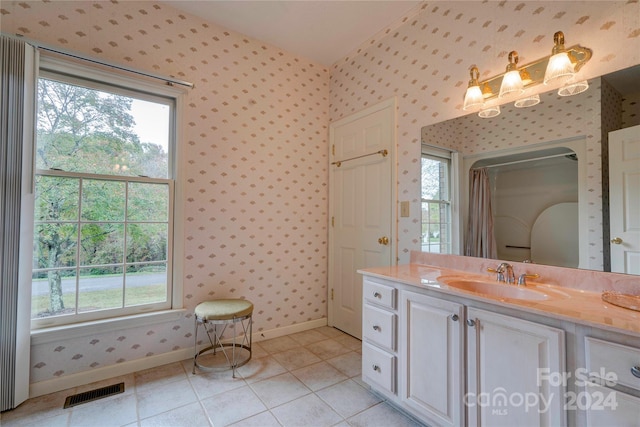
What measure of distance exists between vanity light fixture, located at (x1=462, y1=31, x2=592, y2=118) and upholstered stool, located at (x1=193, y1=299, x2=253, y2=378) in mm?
2134

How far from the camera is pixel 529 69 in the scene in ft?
5.27

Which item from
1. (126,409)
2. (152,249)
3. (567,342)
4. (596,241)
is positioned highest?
(596,241)

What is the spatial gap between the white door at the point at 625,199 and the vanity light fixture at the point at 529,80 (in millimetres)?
333

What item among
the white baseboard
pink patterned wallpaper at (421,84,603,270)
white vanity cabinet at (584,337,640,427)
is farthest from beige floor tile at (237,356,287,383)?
pink patterned wallpaper at (421,84,603,270)

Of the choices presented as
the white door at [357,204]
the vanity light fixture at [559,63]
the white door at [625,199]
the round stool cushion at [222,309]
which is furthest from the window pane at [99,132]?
the white door at [625,199]

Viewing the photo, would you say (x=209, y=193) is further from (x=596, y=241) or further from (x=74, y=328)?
(x=596, y=241)

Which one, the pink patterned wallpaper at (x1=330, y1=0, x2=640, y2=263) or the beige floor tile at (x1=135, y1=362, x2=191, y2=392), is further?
the beige floor tile at (x1=135, y1=362, x2=191, y2=392)

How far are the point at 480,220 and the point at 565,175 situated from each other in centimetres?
50

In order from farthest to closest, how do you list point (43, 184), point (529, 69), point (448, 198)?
point (448, 198), point (43, 184), point (529, 69)

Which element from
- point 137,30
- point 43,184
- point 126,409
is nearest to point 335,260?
point 126,409

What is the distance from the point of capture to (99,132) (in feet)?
6.66

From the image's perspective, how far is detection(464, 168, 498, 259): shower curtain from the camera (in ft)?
5.94

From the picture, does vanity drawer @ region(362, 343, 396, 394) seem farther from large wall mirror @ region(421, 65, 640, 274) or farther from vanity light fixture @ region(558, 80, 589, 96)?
vanity light fixture @ region(558, 80, 589, 96)

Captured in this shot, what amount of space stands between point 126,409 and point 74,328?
0.65 metres
